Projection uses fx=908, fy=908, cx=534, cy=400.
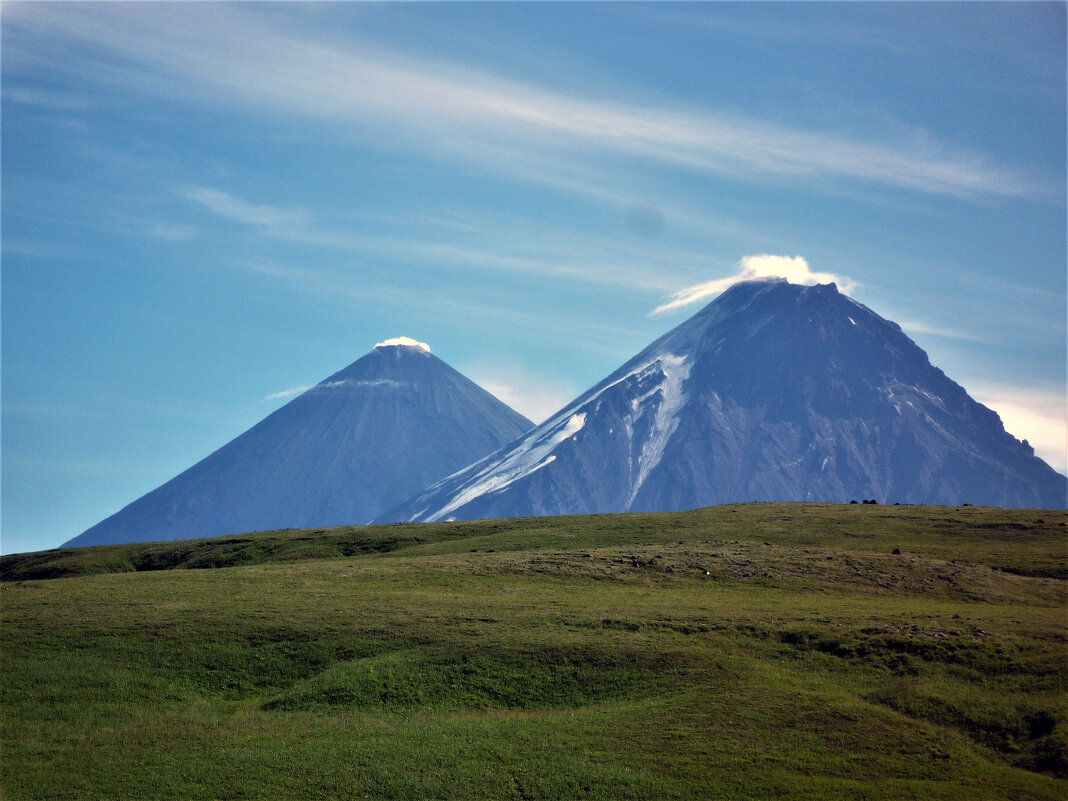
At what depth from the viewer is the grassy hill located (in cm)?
3906

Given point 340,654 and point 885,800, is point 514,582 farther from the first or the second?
point 885,800

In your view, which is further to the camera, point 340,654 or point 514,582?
point 514,582

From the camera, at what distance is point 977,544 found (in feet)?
282

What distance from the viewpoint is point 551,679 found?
164ft

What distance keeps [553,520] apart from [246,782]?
73815mm

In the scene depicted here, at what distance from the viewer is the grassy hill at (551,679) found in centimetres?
3906

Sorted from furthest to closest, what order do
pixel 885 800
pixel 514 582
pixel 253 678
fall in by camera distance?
pixel 514 582
pixel 253 678
pixel 885 800

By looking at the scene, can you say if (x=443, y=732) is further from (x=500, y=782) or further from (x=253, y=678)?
(x=253, y=678)

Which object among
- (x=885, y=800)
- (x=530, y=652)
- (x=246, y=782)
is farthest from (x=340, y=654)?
(x=885, y=800)

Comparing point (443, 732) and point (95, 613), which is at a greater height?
point (95, 613)

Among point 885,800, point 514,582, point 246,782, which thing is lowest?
point 885,800

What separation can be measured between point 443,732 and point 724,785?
13.4 metres

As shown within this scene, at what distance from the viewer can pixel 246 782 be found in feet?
125

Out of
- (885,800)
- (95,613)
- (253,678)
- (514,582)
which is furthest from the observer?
(514,582)
